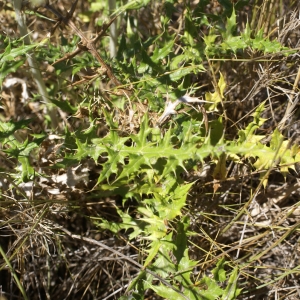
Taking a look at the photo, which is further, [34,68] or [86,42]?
[34,68]

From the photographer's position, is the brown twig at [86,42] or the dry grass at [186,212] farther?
the dry grass at [186,212]

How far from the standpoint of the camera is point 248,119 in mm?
2123

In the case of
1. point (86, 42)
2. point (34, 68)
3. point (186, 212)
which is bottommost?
point (186, 212)

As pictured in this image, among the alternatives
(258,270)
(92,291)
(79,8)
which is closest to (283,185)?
(258,270)

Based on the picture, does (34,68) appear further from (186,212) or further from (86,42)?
(186,212)

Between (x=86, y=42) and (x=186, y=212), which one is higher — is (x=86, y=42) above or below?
above

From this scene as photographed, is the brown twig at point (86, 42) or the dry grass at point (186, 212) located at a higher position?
the brown twig at point (86, 42)

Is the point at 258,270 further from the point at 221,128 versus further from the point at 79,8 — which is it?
the point at 79,8

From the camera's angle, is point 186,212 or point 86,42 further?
point 186,212

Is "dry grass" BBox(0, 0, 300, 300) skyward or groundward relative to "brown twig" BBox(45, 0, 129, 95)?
groundward

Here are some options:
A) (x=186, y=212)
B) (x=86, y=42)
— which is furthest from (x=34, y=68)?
(x=186, y=212)

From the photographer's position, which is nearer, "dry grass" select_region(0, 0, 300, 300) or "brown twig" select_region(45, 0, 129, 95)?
"brown twig" select_region(45, 0, 129, 95)

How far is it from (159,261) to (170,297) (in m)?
0.14

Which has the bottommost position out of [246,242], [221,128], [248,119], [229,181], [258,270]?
[258,270]
